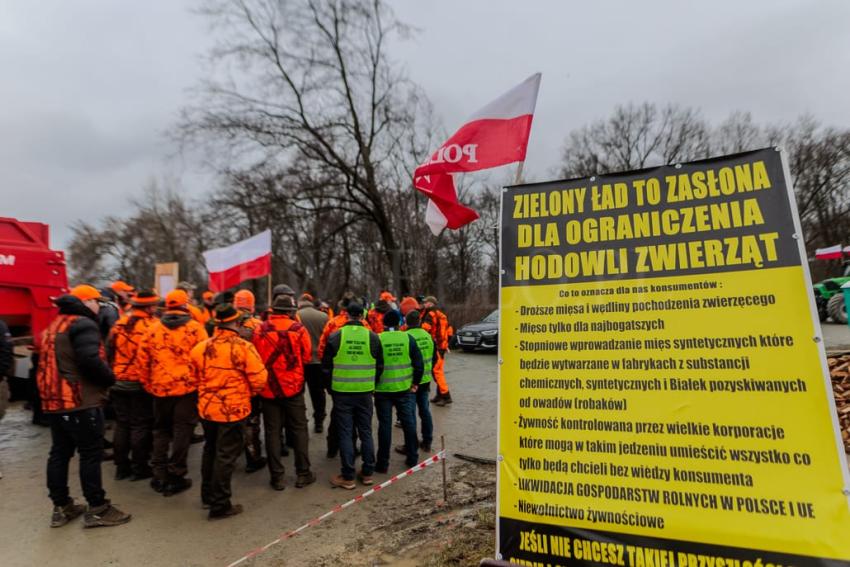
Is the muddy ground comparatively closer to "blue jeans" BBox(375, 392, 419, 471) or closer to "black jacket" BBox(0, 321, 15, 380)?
"blue jeans" BBox(375, 392, 419, 471)

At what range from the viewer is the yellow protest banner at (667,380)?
1635 mm

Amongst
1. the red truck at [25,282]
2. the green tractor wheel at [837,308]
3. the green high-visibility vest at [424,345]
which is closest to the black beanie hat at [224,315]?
the green high-visibility vest at [424,345]

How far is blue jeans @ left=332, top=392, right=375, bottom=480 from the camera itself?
5.06 m

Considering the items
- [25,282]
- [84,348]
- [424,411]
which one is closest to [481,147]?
[84,348]

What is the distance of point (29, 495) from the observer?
4.93m

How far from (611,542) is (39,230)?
357 inches

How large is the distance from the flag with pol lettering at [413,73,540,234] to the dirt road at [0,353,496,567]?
112 inches

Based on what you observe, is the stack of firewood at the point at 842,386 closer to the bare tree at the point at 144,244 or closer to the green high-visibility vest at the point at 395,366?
the green high-visibility vest at the point at 395,366

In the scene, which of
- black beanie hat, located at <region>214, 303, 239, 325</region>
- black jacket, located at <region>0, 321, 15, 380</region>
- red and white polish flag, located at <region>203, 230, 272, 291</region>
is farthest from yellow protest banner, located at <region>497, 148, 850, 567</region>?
red and white polish flag, located at <region>203, 230, 272, 291</region>

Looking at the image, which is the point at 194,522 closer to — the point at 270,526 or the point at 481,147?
the point at 270,526

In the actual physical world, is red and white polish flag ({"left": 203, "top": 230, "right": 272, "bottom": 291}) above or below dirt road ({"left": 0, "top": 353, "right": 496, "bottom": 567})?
above

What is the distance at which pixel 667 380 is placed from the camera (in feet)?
6.12

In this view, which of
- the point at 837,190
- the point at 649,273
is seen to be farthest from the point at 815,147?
the point at 649,273

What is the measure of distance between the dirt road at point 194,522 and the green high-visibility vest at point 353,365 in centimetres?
112
